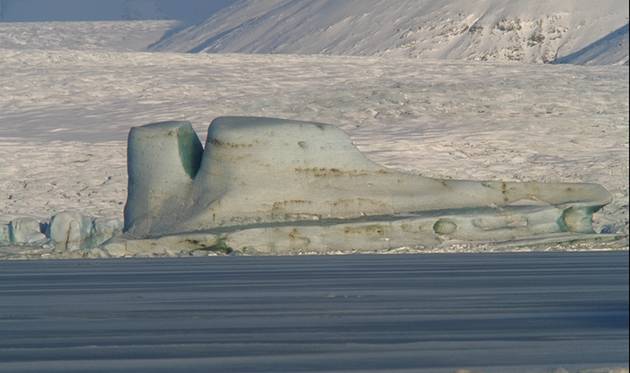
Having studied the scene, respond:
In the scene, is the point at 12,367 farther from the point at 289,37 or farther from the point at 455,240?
the point at 289,37

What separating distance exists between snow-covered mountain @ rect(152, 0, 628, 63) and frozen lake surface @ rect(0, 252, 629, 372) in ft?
169

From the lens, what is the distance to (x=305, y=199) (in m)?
21.0

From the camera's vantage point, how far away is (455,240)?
19859 millimetres

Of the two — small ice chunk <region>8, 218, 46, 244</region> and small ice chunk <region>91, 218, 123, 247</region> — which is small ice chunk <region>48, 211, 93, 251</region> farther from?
small ice chunk <region>8, 218, 46, 244</region>

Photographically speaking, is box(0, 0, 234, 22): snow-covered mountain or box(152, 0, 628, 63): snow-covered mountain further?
box(0, 0, 234, 22): snow-covered mountain

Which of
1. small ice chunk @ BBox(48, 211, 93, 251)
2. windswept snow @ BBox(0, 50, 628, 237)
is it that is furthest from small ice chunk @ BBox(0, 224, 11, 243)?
windswept snow @ BBox(0, 50, 628, 237)

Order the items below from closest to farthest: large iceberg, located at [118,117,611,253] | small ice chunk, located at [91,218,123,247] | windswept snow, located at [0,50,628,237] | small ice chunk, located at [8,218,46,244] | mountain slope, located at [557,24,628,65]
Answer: large iceberg, located at [118,117,611,253]
small ice chunk, located at [91,218,123,247]
small ice chunk, located at [8,218,46,244]
windswept snow, located at [0,50,628,237]
mountain slope, located at [557,24,628,65]

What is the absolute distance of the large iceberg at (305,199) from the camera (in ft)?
65.3

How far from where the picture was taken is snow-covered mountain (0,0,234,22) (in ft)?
429

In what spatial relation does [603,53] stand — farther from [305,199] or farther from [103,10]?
[103,10]

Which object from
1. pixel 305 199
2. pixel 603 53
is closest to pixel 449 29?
pixel 603 53

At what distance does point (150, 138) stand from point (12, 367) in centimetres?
1388

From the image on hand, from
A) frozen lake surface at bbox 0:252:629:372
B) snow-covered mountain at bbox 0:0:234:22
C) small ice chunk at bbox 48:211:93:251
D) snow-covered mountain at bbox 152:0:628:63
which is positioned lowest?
snow-covered mountain at bbox 0:0:234:22

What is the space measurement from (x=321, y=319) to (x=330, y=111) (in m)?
26.6
